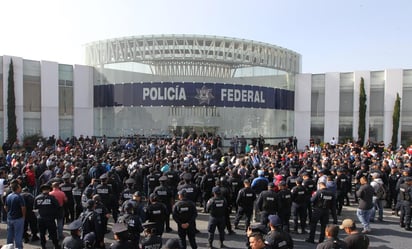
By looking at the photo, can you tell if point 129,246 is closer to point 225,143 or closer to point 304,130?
point 225,143

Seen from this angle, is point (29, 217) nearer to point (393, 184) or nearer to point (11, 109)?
point (393, 184)

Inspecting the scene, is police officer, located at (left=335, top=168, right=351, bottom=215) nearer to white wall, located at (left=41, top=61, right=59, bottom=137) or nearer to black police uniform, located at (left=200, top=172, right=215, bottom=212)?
black police uniform, located at (left=200, top=172, right=215, bottom=212)

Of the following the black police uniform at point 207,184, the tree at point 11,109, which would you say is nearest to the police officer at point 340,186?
the black police uniform at point 207,184

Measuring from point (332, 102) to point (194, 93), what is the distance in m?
13.2

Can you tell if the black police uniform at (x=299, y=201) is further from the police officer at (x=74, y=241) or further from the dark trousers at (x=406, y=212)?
the police officer at (x=74, y=241)

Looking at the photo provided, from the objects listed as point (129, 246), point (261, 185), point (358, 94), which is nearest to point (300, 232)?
point (261, 185)

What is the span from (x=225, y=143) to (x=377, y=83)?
Result: 1502cm

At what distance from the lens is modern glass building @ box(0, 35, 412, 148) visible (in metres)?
27.0

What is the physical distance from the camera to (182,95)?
26672 millimetres

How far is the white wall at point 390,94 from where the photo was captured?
28156mm

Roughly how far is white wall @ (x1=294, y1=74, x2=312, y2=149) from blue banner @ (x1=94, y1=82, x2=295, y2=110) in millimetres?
4278

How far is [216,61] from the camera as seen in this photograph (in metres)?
29.4

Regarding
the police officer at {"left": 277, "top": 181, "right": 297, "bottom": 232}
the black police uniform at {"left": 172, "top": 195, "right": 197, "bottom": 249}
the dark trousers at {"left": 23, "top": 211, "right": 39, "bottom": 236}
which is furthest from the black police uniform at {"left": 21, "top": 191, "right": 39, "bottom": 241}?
the police officer at {"left": 277, "top": 181, "right": 297, "bottom": 232}

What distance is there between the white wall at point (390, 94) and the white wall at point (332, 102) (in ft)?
13.2
